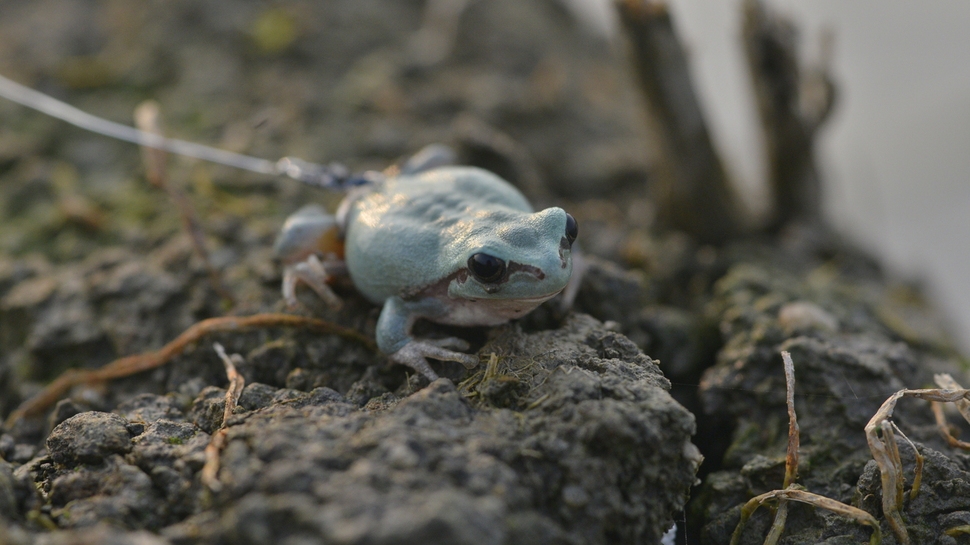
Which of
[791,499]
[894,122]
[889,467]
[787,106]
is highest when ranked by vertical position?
[787,106]

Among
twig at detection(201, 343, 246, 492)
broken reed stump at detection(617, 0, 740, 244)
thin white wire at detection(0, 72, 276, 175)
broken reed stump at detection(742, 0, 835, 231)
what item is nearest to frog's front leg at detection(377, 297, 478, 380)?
twig at detection(201, 343, 246, 492)

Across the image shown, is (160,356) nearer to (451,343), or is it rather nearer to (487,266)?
(451,343)

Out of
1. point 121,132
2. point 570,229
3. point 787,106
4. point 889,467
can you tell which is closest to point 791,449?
point 889,467

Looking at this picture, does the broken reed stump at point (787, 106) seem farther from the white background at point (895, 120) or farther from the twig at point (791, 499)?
the twig at point (791, 499)

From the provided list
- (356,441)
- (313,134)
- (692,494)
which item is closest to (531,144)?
(313,134)

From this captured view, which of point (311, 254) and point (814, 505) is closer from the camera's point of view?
point (814, 505)

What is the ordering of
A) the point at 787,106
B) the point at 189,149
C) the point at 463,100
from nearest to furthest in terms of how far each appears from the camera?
the point at 189,149 < the point at 787,106 < the point at 463,100

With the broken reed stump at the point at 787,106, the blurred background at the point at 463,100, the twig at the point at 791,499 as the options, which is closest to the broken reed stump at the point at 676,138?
the blurred background at the point at 463,100

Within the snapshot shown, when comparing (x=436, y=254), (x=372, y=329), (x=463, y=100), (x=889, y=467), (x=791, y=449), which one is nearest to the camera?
(x=889, y=467)
